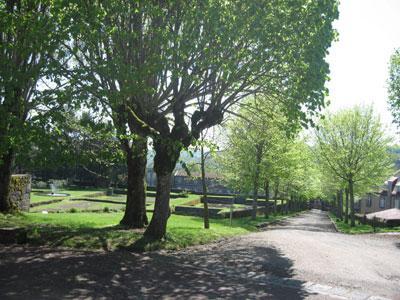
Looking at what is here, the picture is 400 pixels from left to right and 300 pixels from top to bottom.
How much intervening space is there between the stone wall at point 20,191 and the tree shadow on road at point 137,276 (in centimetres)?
904

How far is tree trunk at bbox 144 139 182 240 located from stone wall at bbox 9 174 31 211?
28.9ft

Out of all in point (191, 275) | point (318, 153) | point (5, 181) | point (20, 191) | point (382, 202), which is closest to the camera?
point (191, 275)

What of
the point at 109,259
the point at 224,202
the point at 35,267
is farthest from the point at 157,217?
the point at 224,202

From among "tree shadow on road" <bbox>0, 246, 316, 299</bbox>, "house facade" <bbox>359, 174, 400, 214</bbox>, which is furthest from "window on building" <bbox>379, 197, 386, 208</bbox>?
"tree shadow on road" <bbox>0, 246, 316, 299</bbox>

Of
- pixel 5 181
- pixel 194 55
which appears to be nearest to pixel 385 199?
pixel 5 181

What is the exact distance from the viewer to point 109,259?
10.7m

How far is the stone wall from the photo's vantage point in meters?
19.5

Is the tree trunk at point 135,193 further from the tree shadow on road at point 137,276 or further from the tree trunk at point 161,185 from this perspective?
the tree shadow on road at point 137,276

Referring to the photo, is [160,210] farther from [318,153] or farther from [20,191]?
[318,153]

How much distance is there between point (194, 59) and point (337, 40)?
16.7ft

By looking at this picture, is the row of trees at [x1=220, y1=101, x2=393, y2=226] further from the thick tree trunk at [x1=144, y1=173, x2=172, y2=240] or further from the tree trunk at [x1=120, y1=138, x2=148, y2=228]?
the thick tree trunk at [x1=144, y1=173, x2=172, y2=240]

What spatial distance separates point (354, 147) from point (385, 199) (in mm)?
51885

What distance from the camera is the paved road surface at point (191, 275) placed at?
26.3ft

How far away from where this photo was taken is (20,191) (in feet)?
66.2
